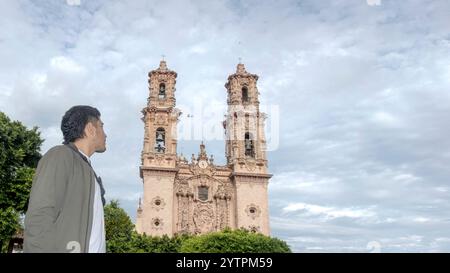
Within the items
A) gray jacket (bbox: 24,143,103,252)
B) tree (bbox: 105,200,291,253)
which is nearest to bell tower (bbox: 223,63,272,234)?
tree (bbox: 105,200,291,253)

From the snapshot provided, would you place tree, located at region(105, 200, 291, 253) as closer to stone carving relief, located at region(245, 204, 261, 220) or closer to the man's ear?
stone carving relief, located at region(245, 204, 261, 220)

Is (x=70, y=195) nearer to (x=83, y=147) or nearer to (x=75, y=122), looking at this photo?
(x=83, y=147)

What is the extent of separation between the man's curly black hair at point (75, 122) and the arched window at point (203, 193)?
40.3m

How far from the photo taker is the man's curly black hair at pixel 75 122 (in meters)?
3.72

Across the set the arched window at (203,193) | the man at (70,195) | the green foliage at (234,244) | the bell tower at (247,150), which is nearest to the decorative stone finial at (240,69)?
the bell tower at (247,150)

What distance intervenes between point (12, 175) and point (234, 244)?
15.8 m

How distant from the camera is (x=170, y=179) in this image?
139ft

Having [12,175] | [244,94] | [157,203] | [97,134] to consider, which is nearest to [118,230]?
[157,203]

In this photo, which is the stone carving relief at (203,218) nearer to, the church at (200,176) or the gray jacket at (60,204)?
the church at (200,176)

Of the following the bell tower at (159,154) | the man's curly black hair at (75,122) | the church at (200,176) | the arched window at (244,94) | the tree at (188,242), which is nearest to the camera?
the man's curly black hair at (75,122)

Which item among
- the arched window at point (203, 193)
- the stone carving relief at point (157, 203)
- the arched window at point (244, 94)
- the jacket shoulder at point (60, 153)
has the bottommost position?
the jacket shoulder at point (60, 153)
